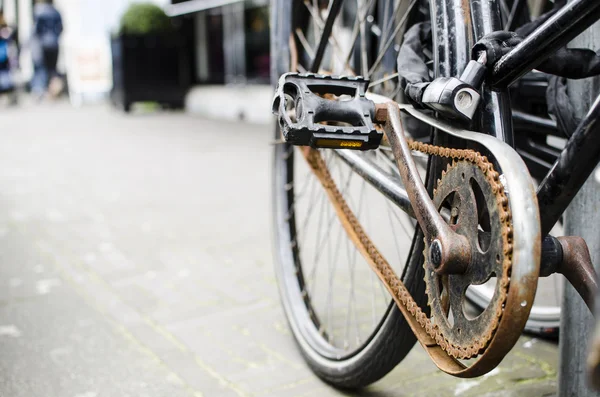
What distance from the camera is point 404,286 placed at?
1687mm

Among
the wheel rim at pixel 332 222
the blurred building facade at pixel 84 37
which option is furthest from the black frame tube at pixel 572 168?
the blurred building facade at pixel 84 37

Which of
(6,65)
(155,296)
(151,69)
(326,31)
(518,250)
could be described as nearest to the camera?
(518,250)

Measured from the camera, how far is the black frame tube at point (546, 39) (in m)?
1.28

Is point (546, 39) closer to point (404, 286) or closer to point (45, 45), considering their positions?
point (404, 286)

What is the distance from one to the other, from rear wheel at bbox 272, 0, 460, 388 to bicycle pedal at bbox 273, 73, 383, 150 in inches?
8.2

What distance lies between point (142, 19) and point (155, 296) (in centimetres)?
926

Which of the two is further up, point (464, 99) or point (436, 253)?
point (464, 99)

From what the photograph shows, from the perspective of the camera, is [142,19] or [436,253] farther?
[142,19]

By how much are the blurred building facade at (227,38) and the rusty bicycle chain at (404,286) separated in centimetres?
787

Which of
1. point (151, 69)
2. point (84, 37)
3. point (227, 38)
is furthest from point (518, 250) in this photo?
point (84, 37)

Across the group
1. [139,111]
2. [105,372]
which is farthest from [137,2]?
[105,372]

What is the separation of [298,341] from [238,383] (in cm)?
25

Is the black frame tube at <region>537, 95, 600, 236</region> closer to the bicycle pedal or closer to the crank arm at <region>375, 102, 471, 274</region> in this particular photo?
the crank arm at <region>375, 102, 471, 274</region>

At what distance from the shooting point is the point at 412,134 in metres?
2.33
